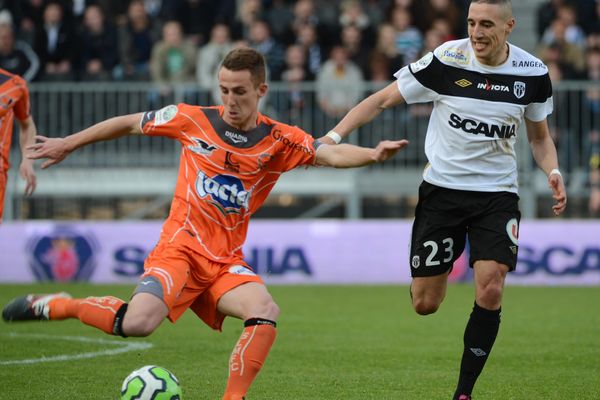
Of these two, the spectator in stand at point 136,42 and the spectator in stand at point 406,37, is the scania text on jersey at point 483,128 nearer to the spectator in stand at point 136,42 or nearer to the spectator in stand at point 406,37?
the spectator in stand at point 406,37

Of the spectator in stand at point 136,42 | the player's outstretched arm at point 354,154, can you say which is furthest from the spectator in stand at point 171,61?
the player's outstretched arm at point 354,154

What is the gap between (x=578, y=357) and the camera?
9500 millimetres

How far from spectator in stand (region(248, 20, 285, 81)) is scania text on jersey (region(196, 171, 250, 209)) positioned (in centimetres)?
1041

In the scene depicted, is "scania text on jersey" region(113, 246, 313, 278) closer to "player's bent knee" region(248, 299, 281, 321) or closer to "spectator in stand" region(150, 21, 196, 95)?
"spectator in stand" region(150, 21, 196, 95)

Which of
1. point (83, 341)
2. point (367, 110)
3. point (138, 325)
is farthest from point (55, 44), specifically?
point (138, 325)

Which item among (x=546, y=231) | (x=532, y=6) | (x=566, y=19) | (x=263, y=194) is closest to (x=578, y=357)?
(x=263, y=194)

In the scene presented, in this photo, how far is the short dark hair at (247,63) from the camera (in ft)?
22.8

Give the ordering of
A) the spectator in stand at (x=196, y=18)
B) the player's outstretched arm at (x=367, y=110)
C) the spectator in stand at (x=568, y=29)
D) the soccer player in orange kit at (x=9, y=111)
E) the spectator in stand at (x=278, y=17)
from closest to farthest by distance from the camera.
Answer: the player's outstretched arm at (x=367, y=110), the soccer player in orange kit at (x=9, y=111), the spectator in stand at (x=568, y=29), the spectator in stand at (x=278, y=17), the spectator in stand at (x=196, y=18)

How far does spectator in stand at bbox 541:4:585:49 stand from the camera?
1841 centimetres

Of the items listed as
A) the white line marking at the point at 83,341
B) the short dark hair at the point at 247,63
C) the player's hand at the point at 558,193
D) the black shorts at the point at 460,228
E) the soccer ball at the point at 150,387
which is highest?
the short dark hair at the point at 247,63

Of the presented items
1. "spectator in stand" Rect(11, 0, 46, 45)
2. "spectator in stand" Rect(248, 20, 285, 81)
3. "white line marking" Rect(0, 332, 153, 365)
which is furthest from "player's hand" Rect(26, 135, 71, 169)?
"spectator in stand" Rect(11, 0, 46, 45)

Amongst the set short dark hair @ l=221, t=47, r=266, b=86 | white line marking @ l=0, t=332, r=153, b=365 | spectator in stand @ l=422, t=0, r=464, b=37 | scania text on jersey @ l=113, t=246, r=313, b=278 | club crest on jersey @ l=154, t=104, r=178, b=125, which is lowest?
scania text on jersey @ l=113, t=246, r=313, b=278

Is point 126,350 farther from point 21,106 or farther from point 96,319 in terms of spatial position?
point 96,319

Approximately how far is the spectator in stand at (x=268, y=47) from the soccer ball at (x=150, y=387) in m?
11.3
